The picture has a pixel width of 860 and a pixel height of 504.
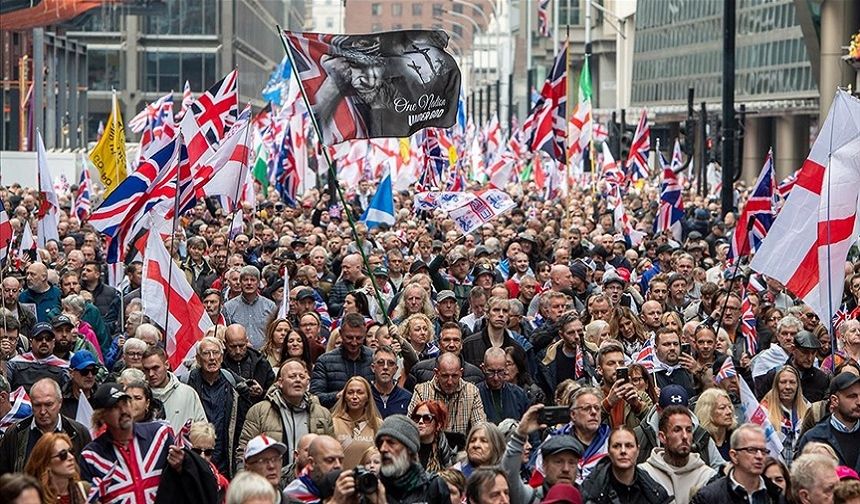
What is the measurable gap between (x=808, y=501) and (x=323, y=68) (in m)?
7.26

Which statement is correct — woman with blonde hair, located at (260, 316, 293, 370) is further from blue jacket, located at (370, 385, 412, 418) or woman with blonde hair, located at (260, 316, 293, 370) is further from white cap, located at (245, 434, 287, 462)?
white cap, located at (245, 434, 287, 462)

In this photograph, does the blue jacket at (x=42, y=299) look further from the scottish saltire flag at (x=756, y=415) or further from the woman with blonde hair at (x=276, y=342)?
the scottish saltire flag at (x=756, y=415)

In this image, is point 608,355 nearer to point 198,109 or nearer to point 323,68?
point 323,68

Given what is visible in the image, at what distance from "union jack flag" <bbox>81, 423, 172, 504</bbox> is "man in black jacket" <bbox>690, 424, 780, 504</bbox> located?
7.86ft

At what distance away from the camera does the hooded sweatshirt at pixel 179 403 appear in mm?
10977

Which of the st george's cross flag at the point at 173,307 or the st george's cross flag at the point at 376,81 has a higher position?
the st george's cross flag at the point at 376,81

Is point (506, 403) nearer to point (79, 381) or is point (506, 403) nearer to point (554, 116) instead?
point (79, 381)

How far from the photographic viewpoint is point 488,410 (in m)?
11.8

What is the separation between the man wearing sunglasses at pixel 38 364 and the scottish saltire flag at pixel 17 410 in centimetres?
105

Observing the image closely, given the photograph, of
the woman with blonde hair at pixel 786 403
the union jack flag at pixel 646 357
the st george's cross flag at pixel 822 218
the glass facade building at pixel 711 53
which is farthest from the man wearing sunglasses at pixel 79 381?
the glass facade building at pixel 711 53

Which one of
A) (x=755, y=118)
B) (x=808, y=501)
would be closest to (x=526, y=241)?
(x=808, y=501)

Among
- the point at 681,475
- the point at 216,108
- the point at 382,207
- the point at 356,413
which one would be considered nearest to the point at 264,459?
the point at 681,475

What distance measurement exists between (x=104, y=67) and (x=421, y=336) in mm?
79330

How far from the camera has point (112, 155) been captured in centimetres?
2534
